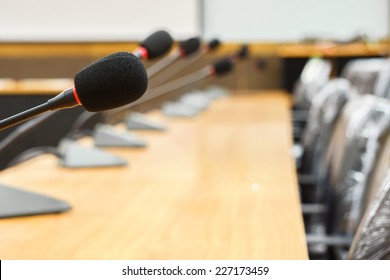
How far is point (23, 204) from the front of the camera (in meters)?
1.36

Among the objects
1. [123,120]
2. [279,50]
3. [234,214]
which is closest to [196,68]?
[279,50]

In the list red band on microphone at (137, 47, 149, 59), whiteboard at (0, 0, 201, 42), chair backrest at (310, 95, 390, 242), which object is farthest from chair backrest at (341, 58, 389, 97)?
whiteboard at (0, 0, 201, 42)

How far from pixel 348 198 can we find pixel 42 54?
5.41 meters

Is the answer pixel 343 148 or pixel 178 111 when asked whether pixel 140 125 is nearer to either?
pixel 178 111

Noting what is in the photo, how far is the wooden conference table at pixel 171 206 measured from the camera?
112 centimetres

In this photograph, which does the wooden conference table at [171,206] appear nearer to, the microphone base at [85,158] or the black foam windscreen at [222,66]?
the microphone base at [85,158]

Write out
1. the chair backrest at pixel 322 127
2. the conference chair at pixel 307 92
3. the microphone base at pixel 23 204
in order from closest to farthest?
the microphone base at pixel 23 204
the chair backrest at pixel 322 127
the conference chair at pixel 307 92

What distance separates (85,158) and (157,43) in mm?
519

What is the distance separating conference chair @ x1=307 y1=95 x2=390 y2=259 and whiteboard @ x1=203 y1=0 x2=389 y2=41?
4.77 m

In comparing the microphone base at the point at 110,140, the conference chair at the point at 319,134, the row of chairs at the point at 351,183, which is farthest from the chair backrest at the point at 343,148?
the microphone base at the point at 110,140

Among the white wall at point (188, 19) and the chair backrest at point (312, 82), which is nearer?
the chair backrest at point (312, 82)

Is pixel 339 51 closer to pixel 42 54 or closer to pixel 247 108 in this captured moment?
pixel 247 108

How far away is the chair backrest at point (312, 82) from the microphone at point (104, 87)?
366 centimetres
